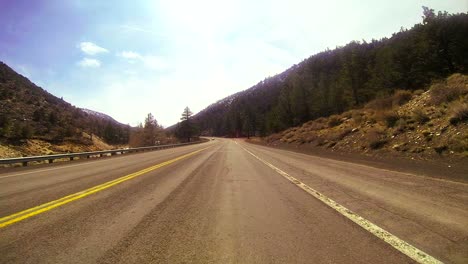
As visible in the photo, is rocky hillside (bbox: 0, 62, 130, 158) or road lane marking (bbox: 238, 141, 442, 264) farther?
rocky hillside (bbox: 0, 62, 130, 158)

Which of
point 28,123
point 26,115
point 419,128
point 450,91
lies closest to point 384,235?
point 419,128

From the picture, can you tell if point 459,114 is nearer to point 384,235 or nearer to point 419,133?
point 419,133

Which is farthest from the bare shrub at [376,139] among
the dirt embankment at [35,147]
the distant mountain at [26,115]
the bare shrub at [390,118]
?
the distant mountain at [26,115]

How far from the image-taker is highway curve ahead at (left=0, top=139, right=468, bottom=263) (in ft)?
14.7

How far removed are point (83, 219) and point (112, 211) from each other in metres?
0.72

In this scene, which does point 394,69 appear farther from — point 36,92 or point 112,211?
point 36,92

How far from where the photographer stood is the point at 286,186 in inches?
423

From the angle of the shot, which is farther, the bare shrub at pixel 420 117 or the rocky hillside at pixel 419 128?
the bare shrub at pixel 420 117

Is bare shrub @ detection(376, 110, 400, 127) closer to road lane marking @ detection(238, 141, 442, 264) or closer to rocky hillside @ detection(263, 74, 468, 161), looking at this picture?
rocky hillside @ detection(263, 74, 468, 161)

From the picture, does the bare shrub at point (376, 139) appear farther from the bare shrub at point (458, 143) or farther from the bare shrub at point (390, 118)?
the bare shrub at point (458, 143)

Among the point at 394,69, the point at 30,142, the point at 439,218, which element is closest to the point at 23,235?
the point at 439,218

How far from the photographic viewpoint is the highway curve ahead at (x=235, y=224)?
449cm

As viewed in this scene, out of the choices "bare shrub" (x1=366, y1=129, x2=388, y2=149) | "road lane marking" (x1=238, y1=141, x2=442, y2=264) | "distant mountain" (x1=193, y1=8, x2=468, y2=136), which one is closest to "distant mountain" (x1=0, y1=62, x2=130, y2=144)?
"bare shrub" (x1=366, y1=129, x2=388, y2=149)

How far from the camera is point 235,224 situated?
20.0ft
